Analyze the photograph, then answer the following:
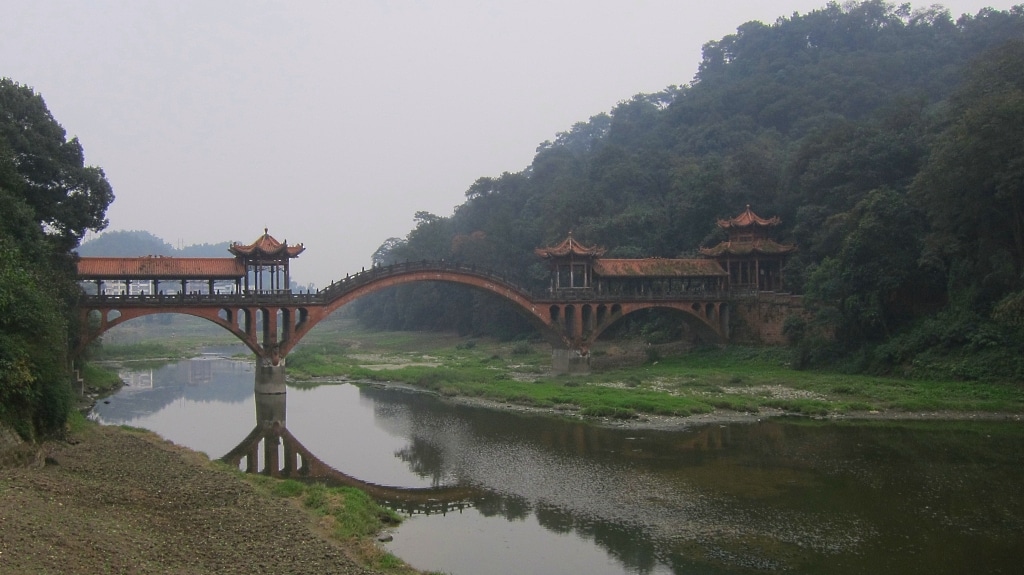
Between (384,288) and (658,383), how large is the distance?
1761 cm

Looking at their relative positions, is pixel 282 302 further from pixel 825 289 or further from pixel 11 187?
pixel 825 289

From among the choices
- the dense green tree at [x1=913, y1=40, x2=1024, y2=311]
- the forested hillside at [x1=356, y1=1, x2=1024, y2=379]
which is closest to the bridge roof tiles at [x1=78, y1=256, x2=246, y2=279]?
the forested hillside at [x1=356, y1=1, x2=1024, y2=379]

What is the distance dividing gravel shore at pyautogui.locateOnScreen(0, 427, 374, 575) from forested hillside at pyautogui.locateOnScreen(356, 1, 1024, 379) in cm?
2837

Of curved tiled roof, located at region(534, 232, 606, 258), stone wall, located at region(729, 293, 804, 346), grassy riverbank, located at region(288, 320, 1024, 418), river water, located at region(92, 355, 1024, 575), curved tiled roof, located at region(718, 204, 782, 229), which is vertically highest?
curved tiled roof, located at region(718, 204, 782, 229)

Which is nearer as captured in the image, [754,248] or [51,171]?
[51,171]

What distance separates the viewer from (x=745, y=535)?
17.4 metres

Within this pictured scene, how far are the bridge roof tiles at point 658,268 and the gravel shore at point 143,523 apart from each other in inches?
1256

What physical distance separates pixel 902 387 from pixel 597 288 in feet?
65.9

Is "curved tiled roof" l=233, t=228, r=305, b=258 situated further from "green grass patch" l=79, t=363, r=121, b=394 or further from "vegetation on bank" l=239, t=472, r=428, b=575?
"vegetation on bank" l=239, t=472, r=428, b=575

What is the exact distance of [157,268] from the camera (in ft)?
134

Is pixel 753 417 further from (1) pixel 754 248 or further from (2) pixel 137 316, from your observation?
(2) pixel 137 316

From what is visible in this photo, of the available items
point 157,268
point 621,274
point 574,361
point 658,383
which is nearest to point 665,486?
point 658,383

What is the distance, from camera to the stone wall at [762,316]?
4675 cm

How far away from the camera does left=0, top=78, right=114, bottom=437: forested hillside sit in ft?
66.8
